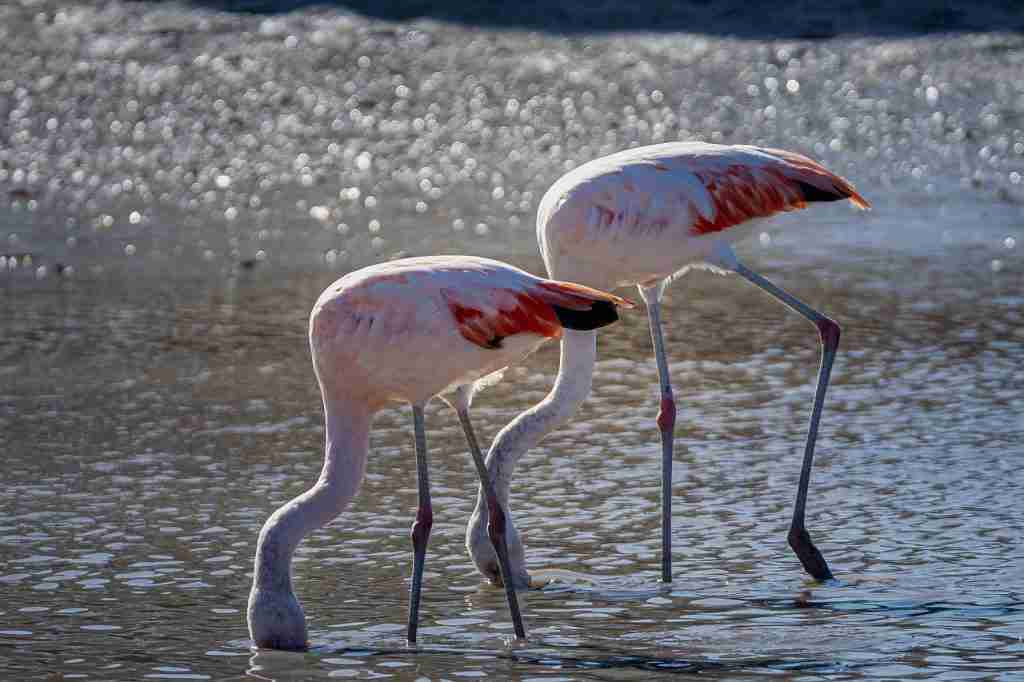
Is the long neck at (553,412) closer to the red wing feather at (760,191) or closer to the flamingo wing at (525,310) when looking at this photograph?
the red wing feather at (760,191)

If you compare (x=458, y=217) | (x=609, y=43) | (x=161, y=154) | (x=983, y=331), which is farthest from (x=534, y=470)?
(x=609, y=43)

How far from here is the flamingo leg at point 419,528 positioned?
475cm

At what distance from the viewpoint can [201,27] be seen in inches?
536

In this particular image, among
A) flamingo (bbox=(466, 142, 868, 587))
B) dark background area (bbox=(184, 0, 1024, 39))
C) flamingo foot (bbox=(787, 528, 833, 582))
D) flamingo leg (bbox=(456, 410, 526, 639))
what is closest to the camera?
flamingo leg (bbox=(456, 410, 526, 639))

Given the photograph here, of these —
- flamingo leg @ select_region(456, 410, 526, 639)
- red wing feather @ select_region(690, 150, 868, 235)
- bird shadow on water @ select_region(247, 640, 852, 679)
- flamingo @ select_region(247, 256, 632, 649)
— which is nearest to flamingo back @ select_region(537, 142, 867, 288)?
red wing feather @ select_region(690, 150, 868, 235)

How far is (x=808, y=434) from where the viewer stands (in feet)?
17.6

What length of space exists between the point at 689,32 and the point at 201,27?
3457 mm

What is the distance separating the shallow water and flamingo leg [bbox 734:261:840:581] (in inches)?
4.4

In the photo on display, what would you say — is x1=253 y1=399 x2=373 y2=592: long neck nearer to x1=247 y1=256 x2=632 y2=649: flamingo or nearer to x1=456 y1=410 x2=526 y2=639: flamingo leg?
x1=247 y1=256 x2=632 y2=649: flamingo

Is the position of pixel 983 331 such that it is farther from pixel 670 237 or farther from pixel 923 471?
pixel 670 237

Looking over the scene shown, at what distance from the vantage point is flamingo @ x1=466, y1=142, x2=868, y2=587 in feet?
17.5

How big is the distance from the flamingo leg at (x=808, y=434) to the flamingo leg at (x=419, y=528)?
40.2 inches

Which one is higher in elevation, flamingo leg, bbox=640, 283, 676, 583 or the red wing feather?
the red wing feather

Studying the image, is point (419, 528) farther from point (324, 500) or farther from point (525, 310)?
point (525, 310)
